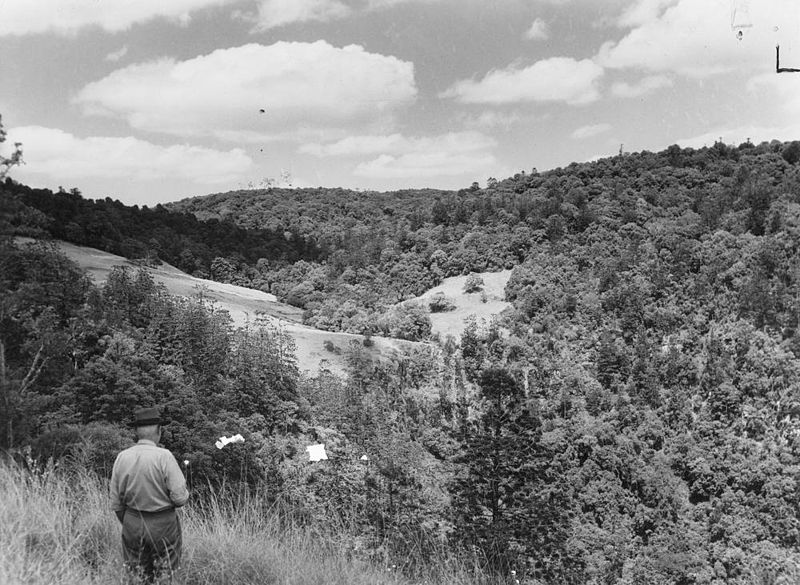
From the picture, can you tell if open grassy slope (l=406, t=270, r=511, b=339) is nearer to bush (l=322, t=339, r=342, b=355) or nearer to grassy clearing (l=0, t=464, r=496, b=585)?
bush (l=322, t=339, r=342, b=355)

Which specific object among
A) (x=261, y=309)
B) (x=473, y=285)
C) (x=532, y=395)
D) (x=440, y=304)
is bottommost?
(x=532, y=395)

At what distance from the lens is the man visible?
12.8 feet

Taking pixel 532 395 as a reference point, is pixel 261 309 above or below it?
above

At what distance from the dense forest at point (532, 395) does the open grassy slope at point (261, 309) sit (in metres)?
1.59

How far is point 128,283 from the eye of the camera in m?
27.1

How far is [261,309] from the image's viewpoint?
41656mm

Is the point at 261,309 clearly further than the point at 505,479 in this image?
Yes

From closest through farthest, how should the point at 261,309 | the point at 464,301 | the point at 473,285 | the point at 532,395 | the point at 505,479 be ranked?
the point at 505,479, the point at 532,395, the point at 464,301, the point at 473,285, the point at 261,309

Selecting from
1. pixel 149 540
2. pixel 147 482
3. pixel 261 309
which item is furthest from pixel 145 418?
pixel 261 309

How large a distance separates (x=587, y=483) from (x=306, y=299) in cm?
2941

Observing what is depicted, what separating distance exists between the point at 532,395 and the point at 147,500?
2573cm

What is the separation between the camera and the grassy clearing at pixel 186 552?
3686 mm

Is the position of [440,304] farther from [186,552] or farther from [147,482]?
[147,482]

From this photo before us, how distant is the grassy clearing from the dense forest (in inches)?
45.3
